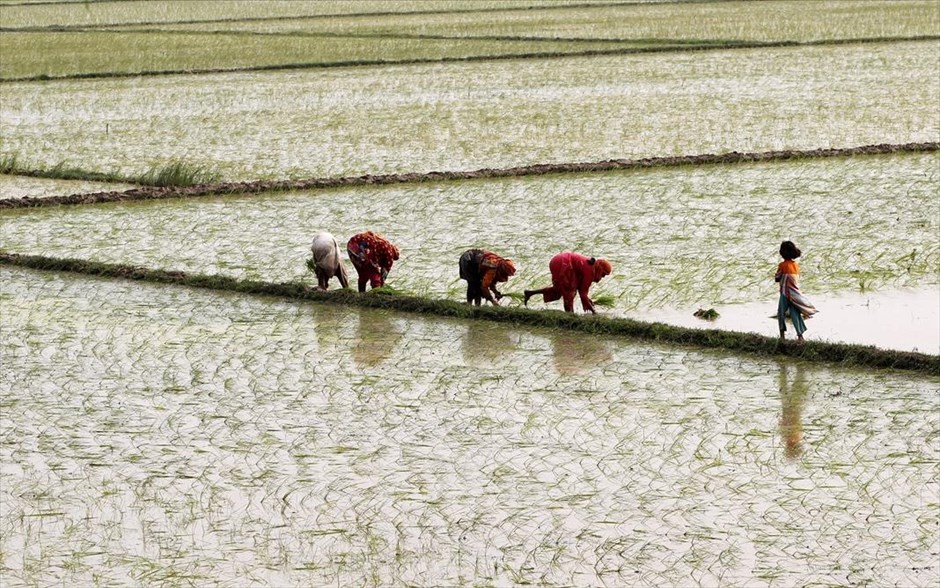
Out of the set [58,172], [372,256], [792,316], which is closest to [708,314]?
[792,316]

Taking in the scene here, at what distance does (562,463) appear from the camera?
5.90 meters

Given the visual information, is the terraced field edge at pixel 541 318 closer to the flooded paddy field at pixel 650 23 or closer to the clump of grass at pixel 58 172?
the clump of grass at pixel 58 172

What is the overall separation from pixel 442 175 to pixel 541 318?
465cm

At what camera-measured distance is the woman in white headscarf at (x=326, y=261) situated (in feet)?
27.7

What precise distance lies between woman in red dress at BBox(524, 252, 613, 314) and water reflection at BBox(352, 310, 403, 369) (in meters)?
0.82

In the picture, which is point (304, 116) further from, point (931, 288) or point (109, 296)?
point (931, 288)

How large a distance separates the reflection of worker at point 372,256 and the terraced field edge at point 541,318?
0.40ft

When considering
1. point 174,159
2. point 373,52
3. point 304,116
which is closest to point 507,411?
point 174,159

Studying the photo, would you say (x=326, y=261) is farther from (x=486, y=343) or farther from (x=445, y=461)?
(x=445, y=461)

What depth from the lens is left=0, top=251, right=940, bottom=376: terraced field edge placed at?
7.00m

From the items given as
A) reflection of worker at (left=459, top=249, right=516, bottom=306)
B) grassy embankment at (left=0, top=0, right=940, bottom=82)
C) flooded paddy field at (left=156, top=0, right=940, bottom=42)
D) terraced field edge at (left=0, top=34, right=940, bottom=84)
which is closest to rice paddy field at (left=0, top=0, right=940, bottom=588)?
reflection of worker at (left=459, top=249, right=516, bottom=306)

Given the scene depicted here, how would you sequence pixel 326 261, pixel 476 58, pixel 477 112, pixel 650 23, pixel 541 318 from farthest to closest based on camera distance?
pixel 650 23
pixel 476 58
pixel 477 112
pixel 326 261
pixel 541 318

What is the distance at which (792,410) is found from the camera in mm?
6434

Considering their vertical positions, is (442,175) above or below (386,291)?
above
